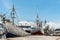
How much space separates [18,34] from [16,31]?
1297 mm

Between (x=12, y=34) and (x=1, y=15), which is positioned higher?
(x=1, y=15)

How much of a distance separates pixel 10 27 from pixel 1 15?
243 centimetres

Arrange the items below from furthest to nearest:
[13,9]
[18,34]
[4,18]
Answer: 1. [13,9]
2. [4,18]
3. [18,34]

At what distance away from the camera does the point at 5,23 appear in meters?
33.3

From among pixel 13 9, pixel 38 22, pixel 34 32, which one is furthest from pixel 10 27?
pixel 38 22

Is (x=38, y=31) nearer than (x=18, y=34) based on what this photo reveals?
No

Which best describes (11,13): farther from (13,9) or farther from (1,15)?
(1,15)

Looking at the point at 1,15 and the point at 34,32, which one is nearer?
the point at 1,15

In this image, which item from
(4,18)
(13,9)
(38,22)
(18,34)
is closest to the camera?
(18,34)

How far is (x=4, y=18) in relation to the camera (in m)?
34.1

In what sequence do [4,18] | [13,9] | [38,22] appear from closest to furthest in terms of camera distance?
1. [4,18]
2. [13,9]
3. [38,22]

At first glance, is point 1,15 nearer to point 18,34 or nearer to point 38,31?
point 18,34

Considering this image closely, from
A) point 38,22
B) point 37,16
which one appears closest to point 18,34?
point 38,22

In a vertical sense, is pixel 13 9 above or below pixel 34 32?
above
